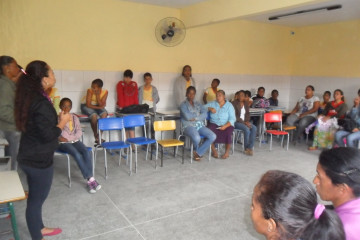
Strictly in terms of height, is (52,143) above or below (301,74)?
below

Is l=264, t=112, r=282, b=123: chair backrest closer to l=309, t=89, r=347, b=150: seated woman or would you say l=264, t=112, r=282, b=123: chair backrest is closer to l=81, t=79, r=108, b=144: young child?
l=309, t=89, r=347, b=150: seated woman

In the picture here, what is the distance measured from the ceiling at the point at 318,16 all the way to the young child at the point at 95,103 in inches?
110

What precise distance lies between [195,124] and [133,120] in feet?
3.40

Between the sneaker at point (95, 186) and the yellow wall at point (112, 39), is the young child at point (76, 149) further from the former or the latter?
the yellow wall at point (112, 39)

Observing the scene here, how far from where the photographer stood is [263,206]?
971 millimetres

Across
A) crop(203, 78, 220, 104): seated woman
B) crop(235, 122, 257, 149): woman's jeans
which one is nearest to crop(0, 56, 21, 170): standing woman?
crop(235, 122, 257, 149): woman's jeans

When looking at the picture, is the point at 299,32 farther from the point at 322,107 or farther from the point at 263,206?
the point at 263,206

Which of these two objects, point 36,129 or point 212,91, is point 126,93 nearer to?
point 212,91

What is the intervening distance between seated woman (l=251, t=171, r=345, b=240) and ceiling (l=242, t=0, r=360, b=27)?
184 inches

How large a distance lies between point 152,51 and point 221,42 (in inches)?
67.2

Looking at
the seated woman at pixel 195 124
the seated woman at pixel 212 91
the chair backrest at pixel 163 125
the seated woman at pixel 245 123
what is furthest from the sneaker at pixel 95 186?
the seated woman at pixel 212 91

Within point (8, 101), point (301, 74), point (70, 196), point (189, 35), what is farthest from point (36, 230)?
point (301, 74)

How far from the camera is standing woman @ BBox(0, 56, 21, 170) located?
309 centimetres

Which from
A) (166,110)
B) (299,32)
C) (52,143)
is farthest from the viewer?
(299,32)
